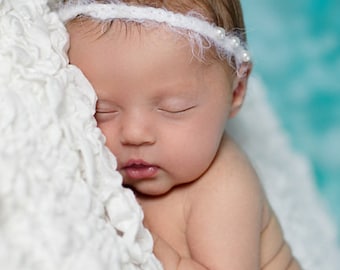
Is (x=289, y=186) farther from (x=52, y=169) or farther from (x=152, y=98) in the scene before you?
(x=52, y=169)

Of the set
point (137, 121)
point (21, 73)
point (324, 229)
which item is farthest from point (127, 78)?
point (324, 229)

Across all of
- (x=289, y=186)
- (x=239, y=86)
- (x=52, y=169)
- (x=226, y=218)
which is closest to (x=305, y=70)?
(x=289, y=186)

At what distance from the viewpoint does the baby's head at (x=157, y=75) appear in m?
1.27

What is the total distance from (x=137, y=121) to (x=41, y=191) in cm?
29

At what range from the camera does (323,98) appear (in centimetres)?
221

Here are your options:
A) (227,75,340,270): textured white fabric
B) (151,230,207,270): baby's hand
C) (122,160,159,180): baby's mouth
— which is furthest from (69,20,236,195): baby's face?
(227,75,340,270): textured white fabric

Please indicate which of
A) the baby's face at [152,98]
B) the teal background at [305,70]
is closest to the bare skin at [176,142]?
the baby's face at [152,98]

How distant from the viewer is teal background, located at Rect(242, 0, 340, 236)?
213cm

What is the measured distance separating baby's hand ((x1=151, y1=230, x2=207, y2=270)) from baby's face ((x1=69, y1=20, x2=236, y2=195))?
113 millimetres

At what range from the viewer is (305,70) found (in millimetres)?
2246

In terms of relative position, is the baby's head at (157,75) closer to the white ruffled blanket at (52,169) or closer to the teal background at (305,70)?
the white ruffled blanket at (52,169)

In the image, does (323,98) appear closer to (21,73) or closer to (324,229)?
(324,229)

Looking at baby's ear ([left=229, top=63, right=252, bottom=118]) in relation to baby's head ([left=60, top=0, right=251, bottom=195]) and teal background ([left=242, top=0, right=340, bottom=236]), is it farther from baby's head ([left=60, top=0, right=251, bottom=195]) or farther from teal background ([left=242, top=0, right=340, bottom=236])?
teal background ([left=242, top=0, right=340, bottom=236])

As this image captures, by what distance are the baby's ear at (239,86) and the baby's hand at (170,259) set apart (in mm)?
287
